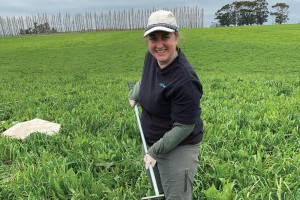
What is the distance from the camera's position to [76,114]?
614cm

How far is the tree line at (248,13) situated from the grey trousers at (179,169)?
9439 centimetres

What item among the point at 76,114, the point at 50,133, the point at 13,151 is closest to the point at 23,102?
the point at 76,114

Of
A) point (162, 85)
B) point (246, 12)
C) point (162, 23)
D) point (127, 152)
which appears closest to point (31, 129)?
point (127, 152)

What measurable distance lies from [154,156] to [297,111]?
425 centimetres

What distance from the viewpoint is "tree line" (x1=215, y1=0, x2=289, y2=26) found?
298ft

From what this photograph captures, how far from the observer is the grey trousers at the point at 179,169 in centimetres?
242

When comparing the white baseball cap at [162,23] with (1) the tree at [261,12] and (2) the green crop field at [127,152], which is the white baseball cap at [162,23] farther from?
(1) the tree at [261,12]

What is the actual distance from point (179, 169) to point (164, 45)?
1017 mm

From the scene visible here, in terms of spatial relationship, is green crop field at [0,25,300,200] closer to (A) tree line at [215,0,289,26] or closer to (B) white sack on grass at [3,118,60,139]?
(B) white sack on grass at [3,118,60,139]

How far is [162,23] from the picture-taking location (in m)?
2.17

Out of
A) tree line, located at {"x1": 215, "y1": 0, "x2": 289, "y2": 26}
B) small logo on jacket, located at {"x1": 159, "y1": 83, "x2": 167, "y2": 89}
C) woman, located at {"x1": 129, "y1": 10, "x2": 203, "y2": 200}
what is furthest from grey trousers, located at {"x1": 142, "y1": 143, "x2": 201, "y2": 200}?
tree line, located at {"x1": 215, "y1": 0, "x2": 289, "y2": 26}

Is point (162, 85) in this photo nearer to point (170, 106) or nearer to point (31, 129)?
point (170, 106)

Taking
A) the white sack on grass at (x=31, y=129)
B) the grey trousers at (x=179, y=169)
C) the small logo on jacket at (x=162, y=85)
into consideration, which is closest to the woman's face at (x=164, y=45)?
the small logo on jacket at (x=162, y=85)

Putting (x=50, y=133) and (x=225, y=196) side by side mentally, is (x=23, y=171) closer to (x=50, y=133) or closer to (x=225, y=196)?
(x=50, y=133)
